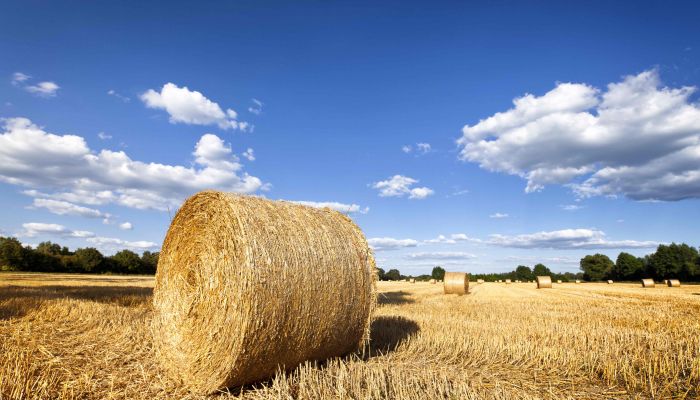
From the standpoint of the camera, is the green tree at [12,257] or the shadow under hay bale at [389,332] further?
the green tree at [12,257]

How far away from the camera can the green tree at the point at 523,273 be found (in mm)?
107000

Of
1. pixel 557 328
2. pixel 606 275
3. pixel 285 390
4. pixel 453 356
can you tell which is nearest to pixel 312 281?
pixel 285 390

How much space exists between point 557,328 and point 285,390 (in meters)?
6.34

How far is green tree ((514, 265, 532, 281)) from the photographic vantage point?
107 meters

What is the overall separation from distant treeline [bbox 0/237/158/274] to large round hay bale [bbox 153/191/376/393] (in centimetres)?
6377

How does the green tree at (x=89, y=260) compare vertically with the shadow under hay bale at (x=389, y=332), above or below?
above

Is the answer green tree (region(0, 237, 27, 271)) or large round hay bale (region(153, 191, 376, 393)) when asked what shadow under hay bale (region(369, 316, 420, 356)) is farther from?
green tree (region(0, 237, 27, 271))

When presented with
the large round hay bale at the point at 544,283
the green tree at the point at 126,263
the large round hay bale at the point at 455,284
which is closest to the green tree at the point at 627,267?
the large round hay bale at the point at 544,283

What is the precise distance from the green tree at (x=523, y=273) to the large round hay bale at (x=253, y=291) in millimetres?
110599

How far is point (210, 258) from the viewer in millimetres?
5172

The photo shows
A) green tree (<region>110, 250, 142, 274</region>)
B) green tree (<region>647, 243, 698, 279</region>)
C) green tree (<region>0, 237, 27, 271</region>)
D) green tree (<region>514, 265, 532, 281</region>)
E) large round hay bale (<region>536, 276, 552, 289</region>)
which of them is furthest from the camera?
green tree (<region>514, 265, 532, 281</region>)

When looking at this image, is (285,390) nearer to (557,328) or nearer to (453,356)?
(453,356)

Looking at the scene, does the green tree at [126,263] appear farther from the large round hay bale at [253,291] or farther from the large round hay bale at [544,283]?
the large round hay bale at [253,291]

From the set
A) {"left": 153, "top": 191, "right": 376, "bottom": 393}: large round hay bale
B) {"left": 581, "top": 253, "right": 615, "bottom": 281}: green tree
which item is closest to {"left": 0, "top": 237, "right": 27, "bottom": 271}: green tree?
{"left": 153, "top": 191, "right": 376, "bottom": 393}: large round hay bale
